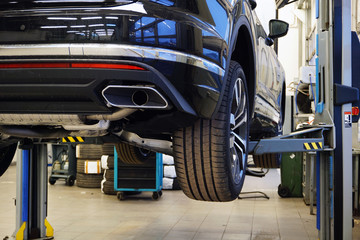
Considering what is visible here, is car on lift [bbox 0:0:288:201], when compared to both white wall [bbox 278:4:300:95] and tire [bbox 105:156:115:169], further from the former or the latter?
white wall [bbox 278:4:300:95]

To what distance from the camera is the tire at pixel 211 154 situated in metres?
2.04

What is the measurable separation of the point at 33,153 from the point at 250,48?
10.2 ft

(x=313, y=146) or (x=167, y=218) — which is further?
(x=167, y=218)

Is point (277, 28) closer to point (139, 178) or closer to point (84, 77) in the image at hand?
point (84, 77)

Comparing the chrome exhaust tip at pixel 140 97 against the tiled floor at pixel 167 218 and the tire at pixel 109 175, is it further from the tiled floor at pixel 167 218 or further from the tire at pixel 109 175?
the tire at pixel 109 175

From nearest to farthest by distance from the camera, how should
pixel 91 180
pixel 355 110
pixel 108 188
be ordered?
pixel 355 110, pixel 108 188, pixel 91 180

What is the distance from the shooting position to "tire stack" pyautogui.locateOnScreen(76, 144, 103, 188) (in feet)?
28.5

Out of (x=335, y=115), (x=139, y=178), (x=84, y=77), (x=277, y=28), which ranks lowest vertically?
(x=139, y=178)

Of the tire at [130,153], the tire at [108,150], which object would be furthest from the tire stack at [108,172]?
the tire at [130,153]

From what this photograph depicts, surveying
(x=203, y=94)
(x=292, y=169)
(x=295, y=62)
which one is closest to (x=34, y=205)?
(x=203, y=94)

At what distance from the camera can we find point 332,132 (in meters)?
3.35

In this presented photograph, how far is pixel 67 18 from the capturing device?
1552mm

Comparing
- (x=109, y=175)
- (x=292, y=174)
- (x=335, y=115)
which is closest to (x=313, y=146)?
(x=335, y=115)

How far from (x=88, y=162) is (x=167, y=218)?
308cm
